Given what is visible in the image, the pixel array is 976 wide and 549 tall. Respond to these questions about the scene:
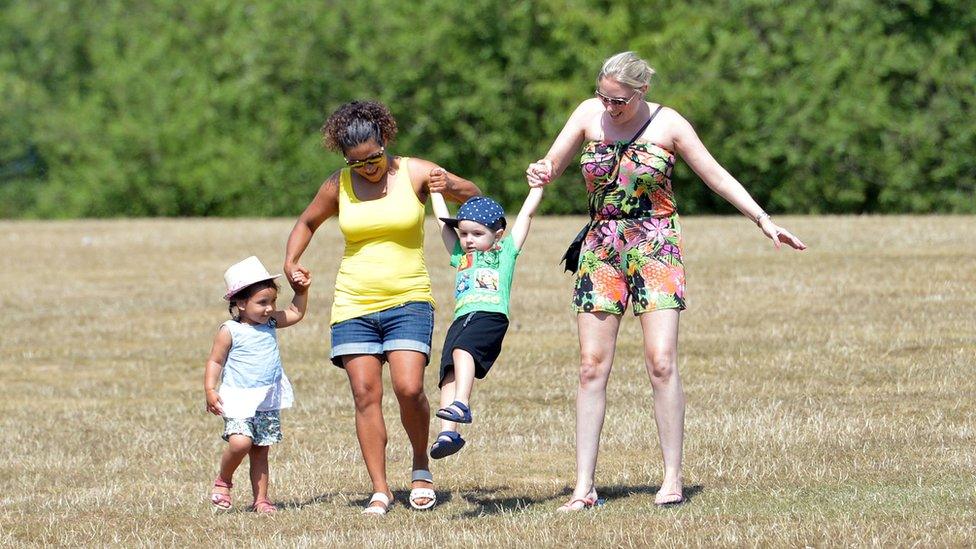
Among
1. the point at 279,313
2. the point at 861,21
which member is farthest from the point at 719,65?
the point at 279,313

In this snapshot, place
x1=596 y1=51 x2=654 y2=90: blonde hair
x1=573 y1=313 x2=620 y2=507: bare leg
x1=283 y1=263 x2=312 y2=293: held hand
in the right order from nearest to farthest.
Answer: x1=596 y1=51 x2=654 y2=90: blonde hair, x1=573 y1=313 x2=620 y2=507: bare leg, x1=283 y1=263 x2=312 y2=293: held hand

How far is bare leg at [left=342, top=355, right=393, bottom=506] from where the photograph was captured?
7891mm

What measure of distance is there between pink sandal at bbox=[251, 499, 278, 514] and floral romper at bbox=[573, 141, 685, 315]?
1.93m

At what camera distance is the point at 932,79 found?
36.0m

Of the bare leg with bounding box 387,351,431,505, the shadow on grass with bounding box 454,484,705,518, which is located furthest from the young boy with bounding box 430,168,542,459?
the shadow on grass with bounding box 454,484,705,518

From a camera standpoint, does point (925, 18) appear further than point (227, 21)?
No

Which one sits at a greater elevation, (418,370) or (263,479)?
(418,370)

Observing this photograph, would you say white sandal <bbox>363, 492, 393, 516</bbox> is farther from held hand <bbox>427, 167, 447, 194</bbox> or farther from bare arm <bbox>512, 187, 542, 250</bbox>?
held hand <bbox>427, 167, 447, 194</bbox>

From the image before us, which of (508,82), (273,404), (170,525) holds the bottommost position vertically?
(170,525)

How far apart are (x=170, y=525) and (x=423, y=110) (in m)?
32.2

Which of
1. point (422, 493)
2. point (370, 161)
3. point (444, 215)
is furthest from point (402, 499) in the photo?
point (370, 161)

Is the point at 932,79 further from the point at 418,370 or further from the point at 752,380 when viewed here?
the point at 418,370

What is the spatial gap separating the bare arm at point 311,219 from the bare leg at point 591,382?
1.38 meters

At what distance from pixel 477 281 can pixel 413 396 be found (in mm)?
690
